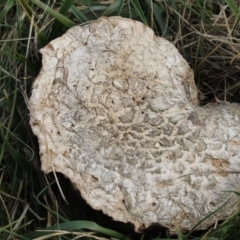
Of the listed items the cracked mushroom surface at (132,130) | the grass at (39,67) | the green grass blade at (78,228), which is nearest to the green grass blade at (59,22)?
the grass at (39,67)

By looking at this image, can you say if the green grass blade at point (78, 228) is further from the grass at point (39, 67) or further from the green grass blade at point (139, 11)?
the green grass blade at point (139, 11)

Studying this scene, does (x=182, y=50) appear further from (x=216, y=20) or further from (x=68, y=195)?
(x=68, y=195)

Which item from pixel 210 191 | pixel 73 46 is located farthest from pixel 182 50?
pixel 210 191

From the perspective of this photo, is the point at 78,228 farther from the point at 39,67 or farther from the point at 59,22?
the point at 59,22

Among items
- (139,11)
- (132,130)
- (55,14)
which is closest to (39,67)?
(55,14)

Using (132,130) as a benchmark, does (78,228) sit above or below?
below

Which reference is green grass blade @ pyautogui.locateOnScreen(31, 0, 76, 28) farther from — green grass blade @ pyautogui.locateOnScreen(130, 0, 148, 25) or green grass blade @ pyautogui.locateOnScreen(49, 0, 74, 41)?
green grass blade @ pyautogui.locateOnScreen(130, 0, 148, 25)
